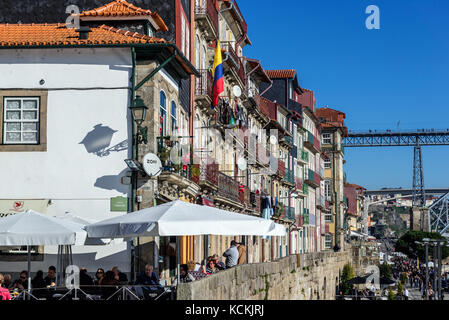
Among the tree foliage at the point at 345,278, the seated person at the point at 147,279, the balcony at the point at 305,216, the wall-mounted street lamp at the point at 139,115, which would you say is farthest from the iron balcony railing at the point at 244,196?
the balcony at the point at 305,216

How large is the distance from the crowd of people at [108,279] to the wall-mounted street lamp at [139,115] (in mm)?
3244

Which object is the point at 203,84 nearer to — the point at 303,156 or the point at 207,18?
the point at 207,18

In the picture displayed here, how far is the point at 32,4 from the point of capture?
2397 centimetres

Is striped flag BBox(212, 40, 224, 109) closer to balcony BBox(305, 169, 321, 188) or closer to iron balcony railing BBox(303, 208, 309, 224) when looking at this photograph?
iron balcony railing BBox(303, 208, 309, 224)

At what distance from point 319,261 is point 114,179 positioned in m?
17.6

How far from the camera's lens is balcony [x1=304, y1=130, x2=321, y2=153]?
209 feet

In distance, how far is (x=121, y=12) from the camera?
22391 millimetres

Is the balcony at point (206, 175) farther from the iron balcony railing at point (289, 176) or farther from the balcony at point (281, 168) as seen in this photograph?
the iron balcony railing at point (289, 176)

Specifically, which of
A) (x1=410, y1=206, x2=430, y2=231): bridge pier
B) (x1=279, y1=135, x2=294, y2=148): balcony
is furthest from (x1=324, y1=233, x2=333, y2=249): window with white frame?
(x1=410, y1=206, x2=430, y2=231): bridge pier

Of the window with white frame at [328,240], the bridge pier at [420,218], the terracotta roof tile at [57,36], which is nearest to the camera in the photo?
the terracotta roof tile at [57,36]

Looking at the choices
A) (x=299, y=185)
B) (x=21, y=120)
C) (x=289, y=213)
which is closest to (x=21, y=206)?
(x=21, y=120)

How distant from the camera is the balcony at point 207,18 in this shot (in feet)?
91.4

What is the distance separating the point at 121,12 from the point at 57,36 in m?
2.02
